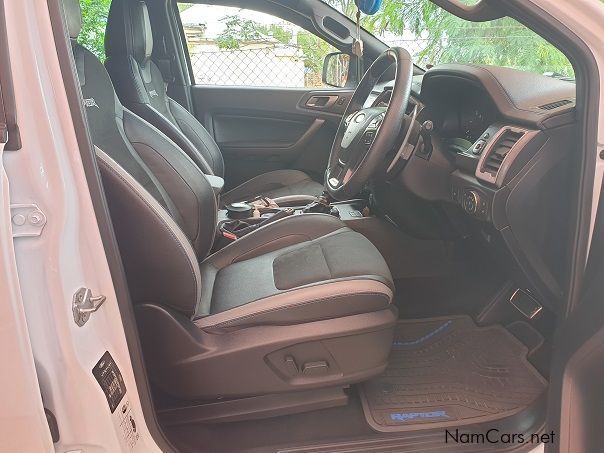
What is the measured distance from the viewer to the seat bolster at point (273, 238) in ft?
4.66

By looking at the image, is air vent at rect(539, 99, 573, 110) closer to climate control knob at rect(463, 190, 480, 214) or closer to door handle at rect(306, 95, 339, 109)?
climate control knob at rect(463, 190, 480, 214)

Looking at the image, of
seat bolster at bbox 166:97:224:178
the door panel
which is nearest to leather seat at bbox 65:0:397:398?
seat bolster at bbox 166:97:224:178

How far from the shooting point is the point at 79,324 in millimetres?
799

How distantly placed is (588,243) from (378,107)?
2.47 feet

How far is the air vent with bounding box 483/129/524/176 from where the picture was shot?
1089 mm

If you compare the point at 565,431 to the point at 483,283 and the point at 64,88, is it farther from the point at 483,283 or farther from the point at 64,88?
the point at 64,88

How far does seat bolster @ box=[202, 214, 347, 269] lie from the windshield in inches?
24.9

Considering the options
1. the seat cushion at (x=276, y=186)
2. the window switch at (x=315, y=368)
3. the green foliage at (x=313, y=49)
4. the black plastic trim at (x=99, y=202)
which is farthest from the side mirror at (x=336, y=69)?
the black plastic trim at (x=99, y=202)

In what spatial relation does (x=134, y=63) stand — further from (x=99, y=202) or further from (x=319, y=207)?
(x=99, y=202)

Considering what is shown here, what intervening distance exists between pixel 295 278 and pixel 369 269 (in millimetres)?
169

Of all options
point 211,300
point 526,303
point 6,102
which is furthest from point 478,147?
point 6,102

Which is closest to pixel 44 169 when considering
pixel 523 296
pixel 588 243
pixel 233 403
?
pixel 233 403

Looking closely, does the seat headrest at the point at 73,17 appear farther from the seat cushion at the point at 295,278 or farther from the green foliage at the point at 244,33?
the green foliage at the point at 244,33

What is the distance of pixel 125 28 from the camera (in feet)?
5.98
